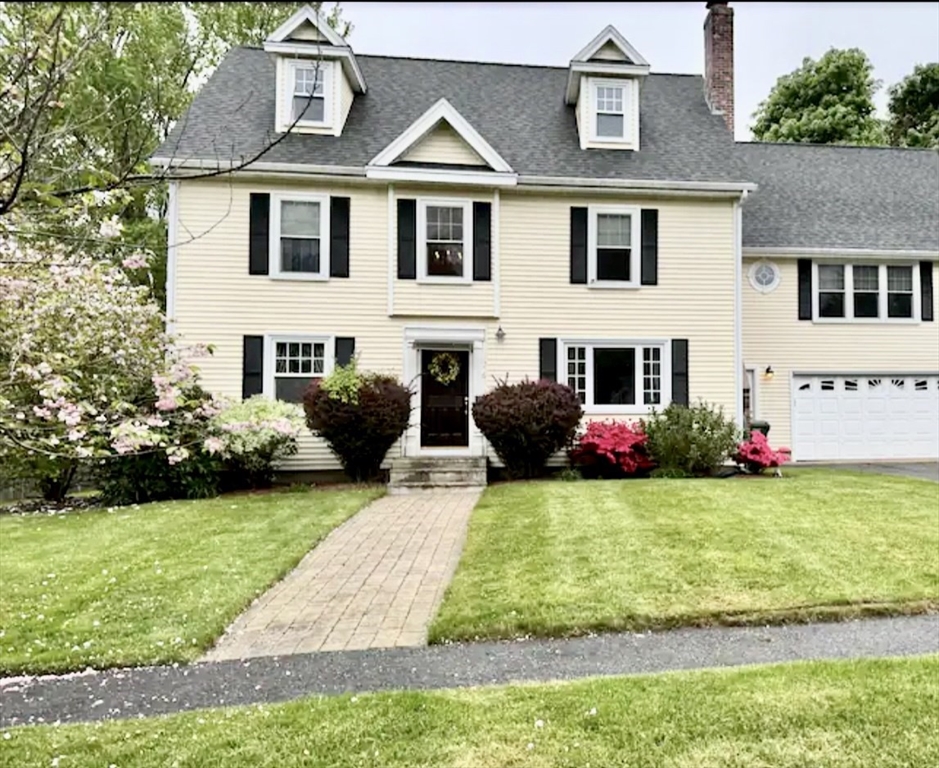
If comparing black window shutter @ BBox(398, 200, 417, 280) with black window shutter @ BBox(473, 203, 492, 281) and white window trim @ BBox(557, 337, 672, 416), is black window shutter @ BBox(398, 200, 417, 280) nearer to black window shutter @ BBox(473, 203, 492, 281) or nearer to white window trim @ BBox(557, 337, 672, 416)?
black window shutter @ BBox(473, 203, 492, 281)

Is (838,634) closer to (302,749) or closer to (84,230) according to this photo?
(302,749)

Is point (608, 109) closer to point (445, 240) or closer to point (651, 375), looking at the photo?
point (445, 240)

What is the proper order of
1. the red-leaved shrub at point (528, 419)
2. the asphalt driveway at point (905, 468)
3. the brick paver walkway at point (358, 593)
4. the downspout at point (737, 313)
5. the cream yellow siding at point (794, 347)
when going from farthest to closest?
the cream yellow siding at point (794, 347) < the downspout at point (737, 313) < the asphalt driveway at point (905, 468) < the red-leaved shrub at point (528, 419) < the brick paver walkway at point (358, 593)

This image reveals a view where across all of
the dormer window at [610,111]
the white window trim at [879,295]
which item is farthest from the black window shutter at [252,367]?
the white window trim at [879,295]

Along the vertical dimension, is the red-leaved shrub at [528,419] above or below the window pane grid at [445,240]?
below

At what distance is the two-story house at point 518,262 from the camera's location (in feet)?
43.1

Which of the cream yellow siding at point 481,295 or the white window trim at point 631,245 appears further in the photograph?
the white window trim at point 631,245

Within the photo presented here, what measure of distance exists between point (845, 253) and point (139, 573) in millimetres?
15636

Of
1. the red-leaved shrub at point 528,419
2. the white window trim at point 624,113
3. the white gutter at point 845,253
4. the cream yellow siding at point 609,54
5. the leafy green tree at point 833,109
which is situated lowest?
the red-leaved shrub at point 528,419

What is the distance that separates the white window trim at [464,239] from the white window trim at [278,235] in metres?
1.80

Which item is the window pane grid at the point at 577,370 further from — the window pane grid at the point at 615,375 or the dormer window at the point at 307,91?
the dormer window at the point at 307,91

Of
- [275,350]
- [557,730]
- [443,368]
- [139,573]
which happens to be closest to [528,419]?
[443,368]

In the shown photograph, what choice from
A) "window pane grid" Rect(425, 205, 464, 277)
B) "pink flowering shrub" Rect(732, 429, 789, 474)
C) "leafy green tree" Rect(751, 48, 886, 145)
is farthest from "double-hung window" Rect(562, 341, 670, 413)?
"leafy green tree" Rect(751, 48, 886, 145)

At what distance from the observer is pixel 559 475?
1309cm
